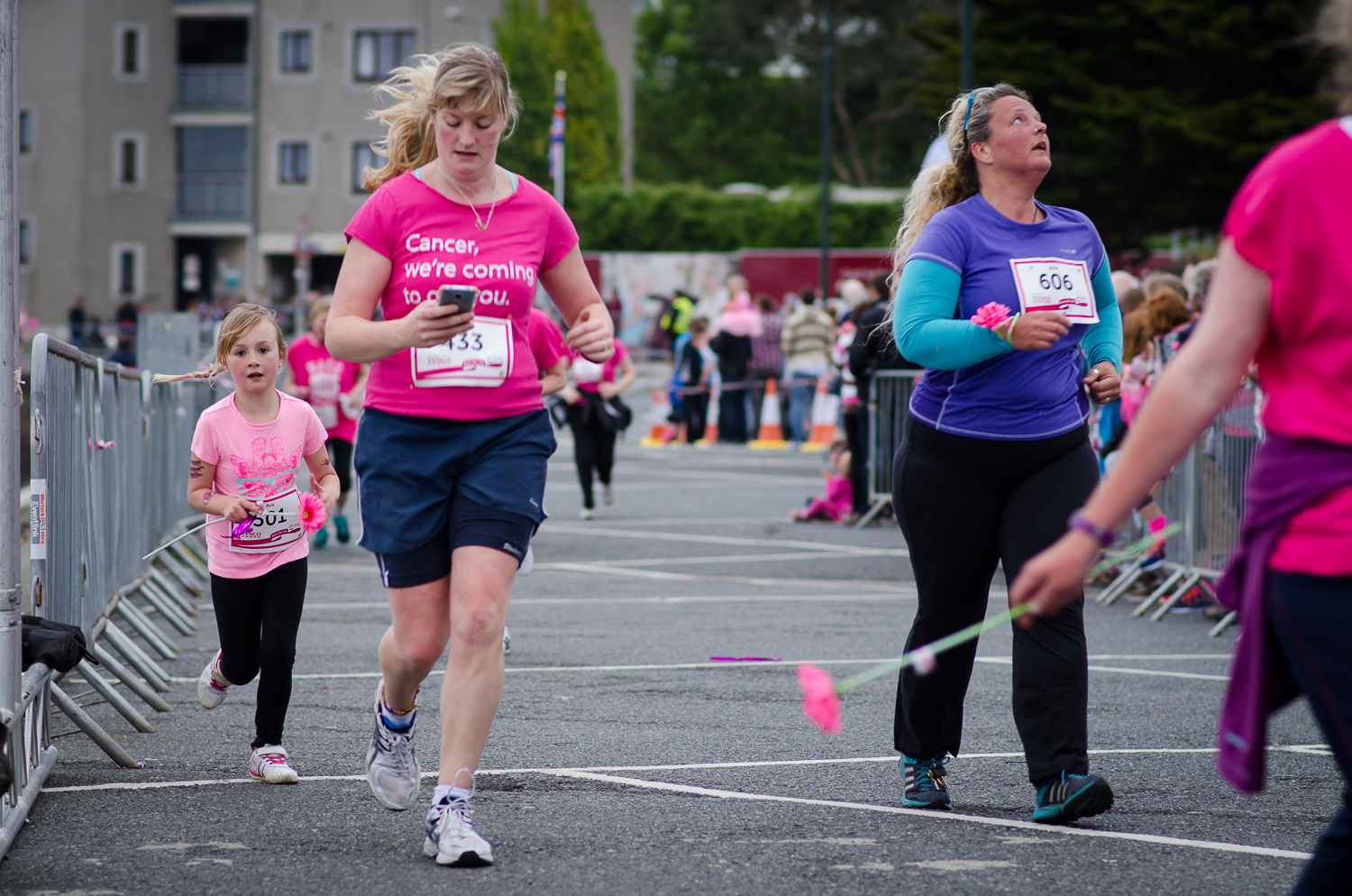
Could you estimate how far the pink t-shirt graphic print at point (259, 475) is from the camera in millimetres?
5449

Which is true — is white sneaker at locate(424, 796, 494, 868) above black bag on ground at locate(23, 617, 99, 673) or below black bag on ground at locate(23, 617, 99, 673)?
below

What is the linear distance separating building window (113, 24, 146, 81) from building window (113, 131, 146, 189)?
1.94 metres

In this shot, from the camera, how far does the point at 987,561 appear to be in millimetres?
4859

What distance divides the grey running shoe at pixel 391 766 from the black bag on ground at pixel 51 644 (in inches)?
43.4

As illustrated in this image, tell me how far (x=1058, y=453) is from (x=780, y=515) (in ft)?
35.3

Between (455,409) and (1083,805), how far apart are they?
2.03m

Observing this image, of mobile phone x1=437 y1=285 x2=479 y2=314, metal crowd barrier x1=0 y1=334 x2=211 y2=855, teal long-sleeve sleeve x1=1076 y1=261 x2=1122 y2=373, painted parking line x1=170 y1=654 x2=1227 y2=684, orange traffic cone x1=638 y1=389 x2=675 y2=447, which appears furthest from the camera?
orange traffic cone x1=638 y1=389 x2=675 y2=447

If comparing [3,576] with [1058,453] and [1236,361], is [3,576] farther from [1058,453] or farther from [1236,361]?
[1236,361]

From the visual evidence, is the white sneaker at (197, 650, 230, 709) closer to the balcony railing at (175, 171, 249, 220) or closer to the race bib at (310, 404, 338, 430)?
the race bib at (310, 404, 338, 430)

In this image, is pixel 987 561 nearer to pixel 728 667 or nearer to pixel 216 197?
pixel 728 667

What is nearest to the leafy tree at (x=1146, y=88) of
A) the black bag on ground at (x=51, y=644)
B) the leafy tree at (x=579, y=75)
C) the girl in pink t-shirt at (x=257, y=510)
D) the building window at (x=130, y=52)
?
the leafy tree at (x=579, y=75)

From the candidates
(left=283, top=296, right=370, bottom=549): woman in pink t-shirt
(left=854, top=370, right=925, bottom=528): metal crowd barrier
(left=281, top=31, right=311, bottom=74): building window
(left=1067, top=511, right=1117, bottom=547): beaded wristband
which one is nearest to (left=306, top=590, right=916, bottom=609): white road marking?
(left=283, top=296, right=370, bottom=549): woman in pink t-shirt

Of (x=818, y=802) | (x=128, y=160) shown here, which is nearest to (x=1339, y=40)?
(x=818, y=802)

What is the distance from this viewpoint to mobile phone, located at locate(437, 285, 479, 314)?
395 centimetres
